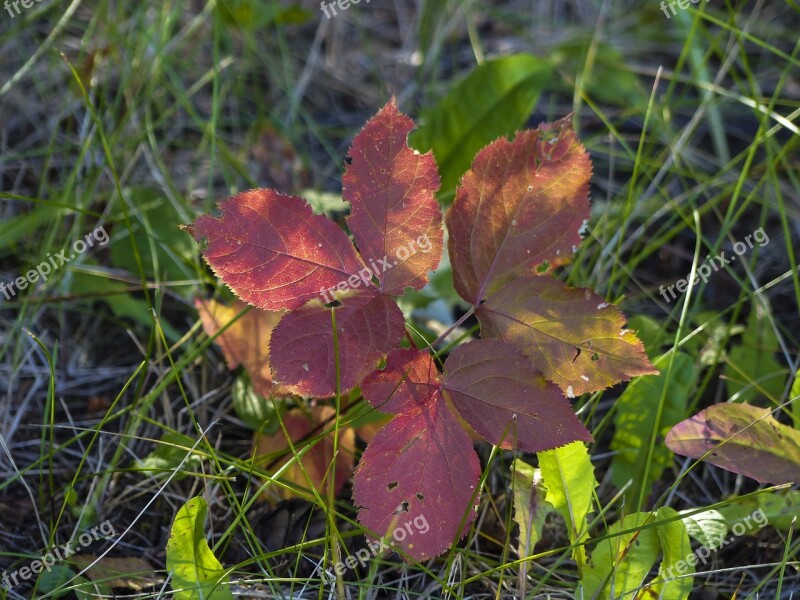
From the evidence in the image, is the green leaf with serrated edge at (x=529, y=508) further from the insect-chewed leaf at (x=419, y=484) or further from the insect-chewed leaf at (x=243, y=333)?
the insect-chewed leaf at (x=243, y=333)

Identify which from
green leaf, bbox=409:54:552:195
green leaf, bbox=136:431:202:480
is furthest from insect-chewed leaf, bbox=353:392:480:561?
green leaf, bbox=409:54:552:195

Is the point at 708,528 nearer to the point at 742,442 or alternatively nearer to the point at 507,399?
the point at 742,442

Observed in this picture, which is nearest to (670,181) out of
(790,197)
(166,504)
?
(790,197)

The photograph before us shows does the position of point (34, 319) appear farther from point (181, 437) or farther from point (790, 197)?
point (790, 197)

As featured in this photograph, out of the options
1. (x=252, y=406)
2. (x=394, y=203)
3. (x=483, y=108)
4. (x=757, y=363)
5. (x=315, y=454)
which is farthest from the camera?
(x=483, y=108)

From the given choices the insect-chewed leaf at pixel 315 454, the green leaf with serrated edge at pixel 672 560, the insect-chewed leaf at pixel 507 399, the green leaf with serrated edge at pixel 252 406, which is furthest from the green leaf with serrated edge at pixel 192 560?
the green leaf with serrated edge at pixel 672 560

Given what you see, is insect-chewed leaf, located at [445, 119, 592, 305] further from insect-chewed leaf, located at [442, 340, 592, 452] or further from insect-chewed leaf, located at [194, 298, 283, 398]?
insect-chewed leaf, located at [194, 298, 283, 398]

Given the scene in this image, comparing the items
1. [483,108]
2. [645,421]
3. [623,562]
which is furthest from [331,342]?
[483,108]
